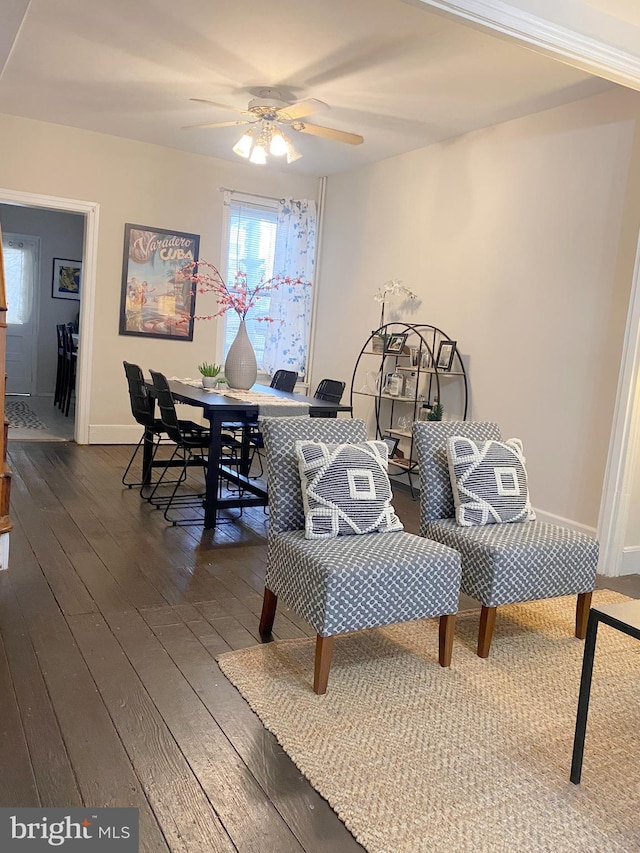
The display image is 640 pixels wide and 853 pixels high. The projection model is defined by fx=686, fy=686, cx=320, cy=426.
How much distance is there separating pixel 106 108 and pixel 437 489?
419cm

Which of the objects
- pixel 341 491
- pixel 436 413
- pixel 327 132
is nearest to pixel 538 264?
pixel 436 413

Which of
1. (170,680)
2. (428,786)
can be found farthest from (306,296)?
(428,786)

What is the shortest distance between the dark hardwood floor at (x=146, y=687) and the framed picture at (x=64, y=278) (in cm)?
655

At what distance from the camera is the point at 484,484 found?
9.44ft

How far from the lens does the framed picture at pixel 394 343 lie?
550cm

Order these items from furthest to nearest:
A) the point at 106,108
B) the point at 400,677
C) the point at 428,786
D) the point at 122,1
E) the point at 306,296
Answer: the point at 306,296 < the point at 106,108 < the point at 122,1 < the point at 400,677 < the point at 428,786

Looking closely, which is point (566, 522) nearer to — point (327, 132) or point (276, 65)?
point (327, 132)

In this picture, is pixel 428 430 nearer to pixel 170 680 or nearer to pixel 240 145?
pixel 170 680

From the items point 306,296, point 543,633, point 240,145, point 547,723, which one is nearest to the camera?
point 547,723

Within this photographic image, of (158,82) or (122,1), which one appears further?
(158,82)

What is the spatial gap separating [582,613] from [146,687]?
1774 millimetres

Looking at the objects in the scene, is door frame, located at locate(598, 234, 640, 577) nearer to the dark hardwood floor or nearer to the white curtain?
the dark hardwood floor

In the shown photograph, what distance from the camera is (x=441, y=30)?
3498mm

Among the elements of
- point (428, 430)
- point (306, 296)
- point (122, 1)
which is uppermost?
point (122, 1)
